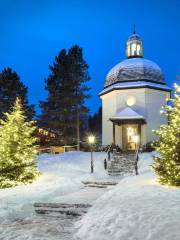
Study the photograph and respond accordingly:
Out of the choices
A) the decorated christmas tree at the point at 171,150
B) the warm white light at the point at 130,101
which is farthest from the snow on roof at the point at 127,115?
the decorated christmas tree at the point at 171,150

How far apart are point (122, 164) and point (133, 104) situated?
9.20m

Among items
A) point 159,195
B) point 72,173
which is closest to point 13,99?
point 72,173

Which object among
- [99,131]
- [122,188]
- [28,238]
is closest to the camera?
[28,238]

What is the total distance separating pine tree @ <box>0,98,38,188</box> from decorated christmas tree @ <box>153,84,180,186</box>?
7813 mm

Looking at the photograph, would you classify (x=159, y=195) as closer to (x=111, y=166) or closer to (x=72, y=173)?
(x=72, y=173)

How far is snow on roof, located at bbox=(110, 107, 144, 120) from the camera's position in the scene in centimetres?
3122

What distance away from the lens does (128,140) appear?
3338cm

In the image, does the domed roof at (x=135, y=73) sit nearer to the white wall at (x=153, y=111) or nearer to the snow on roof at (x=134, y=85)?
the snow on roof at (x=134, y=85)

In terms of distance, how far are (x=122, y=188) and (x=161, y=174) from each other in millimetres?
2121

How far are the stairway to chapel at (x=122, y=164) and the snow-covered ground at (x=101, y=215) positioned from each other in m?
5.49

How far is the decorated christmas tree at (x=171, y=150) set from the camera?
15.2m

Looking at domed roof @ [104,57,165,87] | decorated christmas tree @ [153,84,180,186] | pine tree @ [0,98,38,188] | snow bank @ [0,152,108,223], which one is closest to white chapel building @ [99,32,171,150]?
domed roof @ [104,57,165,87]

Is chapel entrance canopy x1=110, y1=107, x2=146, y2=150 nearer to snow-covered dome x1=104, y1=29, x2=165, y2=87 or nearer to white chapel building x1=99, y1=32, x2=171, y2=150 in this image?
white chapel building x1=99, y1=32, x2=171, y2=150

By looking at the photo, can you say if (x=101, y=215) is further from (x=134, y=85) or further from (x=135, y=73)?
(x=135, y=73)
